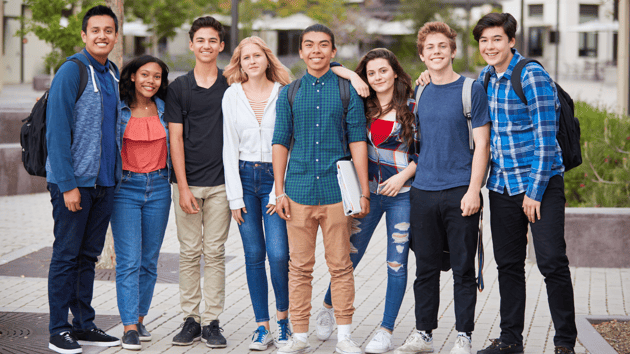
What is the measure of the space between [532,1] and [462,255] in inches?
1895

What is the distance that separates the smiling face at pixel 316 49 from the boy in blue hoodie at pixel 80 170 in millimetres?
1320

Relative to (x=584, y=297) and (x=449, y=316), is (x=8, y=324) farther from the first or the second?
(x=584, y=297)

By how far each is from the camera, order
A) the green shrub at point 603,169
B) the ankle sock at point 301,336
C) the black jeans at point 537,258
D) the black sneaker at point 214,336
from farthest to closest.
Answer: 1. the green shrub at point 603,169
2. the black sneaker at point 214,336
3. the ankle sock at point 301,336
4. the black jeans at point 537,258

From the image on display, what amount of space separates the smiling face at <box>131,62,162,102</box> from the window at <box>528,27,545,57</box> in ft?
156

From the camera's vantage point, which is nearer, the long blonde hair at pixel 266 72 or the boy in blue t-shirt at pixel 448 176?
the boy in blue t-shirt at pixel 448 176

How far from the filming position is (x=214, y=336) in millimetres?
4953

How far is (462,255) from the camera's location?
461 centimetres

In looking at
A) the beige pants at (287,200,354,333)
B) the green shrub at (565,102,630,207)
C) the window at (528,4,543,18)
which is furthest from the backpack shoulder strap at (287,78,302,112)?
the window at (528,4,543,18)

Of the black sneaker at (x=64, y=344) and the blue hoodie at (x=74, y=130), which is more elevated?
the blue hoodie at (x=74, y=130)

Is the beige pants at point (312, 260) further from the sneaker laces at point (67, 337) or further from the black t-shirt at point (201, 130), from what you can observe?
the sneaker laces at point (67, 337)

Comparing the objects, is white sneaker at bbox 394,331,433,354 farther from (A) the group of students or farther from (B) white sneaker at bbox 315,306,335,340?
(B) white sneaker at bbox 315,306,335,340

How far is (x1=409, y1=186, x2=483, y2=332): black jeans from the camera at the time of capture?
4.57 m

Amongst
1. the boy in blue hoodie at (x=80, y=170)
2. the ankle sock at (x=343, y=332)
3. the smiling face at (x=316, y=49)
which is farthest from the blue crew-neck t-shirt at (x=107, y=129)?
the ankle sock at (x=343, y=332)

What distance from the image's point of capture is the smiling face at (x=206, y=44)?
4.86m
